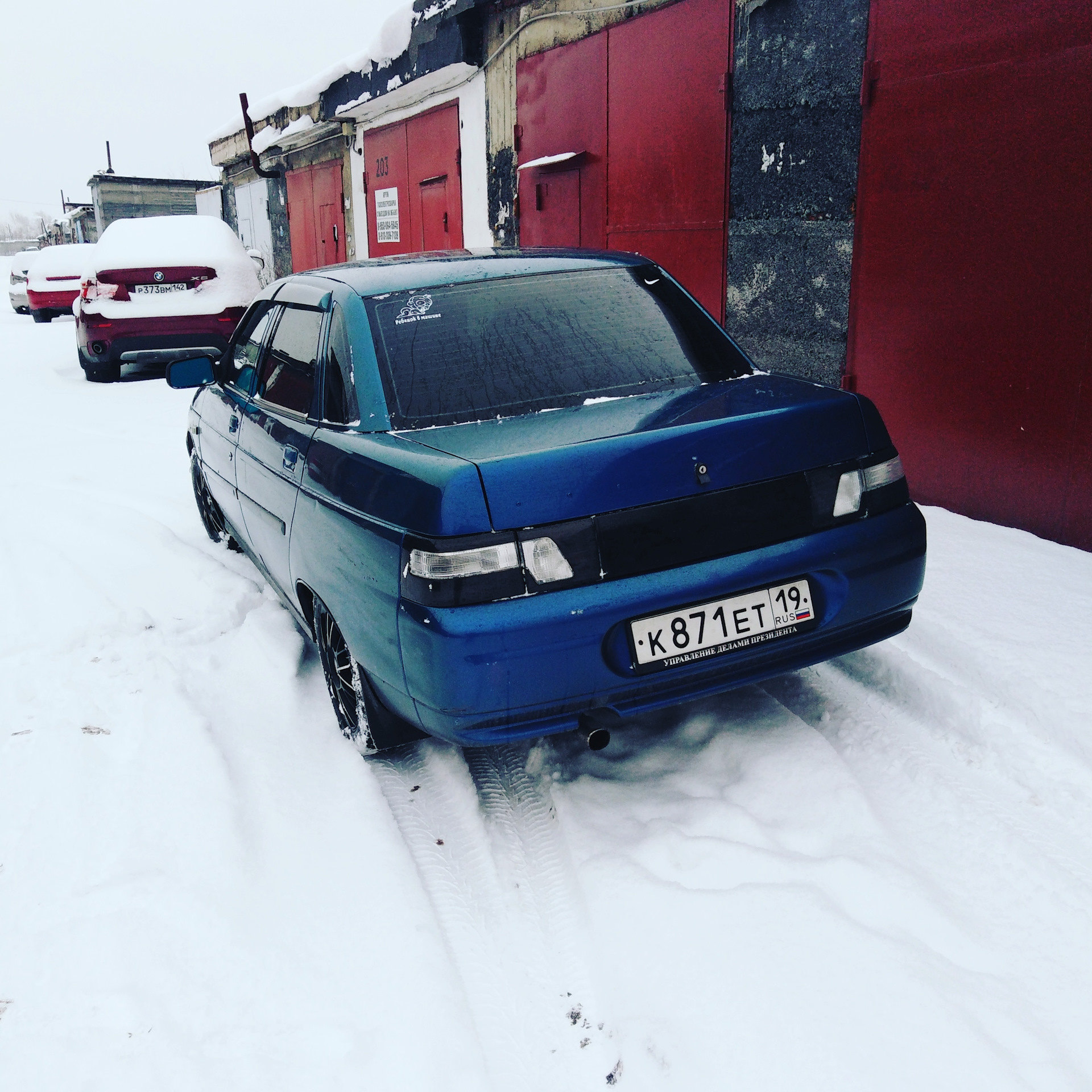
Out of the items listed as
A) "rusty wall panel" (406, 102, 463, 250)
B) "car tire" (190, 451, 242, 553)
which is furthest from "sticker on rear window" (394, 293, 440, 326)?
"rusty wall panel" (406, 102, 463, 250)

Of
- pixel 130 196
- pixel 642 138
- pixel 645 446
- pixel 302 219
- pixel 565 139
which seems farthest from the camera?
pixel 130 196

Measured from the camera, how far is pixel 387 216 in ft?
39.2

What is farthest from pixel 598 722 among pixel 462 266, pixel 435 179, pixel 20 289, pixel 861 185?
pixel 20 289

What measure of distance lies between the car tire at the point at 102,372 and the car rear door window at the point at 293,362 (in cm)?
762

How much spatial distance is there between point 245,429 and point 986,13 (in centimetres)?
380

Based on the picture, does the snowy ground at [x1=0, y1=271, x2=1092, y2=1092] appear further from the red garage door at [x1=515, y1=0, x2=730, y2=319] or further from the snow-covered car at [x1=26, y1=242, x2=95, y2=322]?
the snow-covered car at [x1=26, y1=242, x2=95, y2=322]

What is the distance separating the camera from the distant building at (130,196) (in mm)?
32656

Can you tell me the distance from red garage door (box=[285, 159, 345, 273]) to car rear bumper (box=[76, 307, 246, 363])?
3.28m

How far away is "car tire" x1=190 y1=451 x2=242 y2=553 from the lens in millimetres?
4797

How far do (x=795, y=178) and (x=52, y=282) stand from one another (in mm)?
19134

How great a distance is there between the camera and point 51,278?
2023 centimetres

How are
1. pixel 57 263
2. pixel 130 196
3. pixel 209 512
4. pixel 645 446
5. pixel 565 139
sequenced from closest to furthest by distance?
pixel 645 446 → pixel 209 512 → pixel 565 139 → pixel 57 263 → pixel 130 196

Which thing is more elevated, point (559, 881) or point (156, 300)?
point (156, 300)

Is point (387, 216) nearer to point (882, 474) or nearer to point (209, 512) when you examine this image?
point (209, 512)
